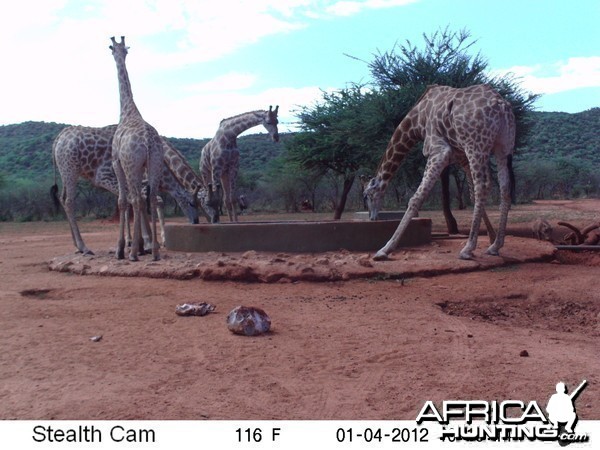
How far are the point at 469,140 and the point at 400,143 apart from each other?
1.82 metres

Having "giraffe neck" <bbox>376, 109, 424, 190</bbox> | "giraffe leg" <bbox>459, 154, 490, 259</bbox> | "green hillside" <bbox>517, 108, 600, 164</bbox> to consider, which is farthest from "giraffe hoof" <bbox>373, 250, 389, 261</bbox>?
"green hillside" <bbox>517, 108, 600, 164</bbox>

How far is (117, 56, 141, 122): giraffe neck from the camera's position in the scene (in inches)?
389

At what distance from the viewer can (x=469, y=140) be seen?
8.76 meters

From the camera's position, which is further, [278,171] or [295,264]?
[278,171]

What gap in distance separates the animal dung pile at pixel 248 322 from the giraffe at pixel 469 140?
12.6 ft

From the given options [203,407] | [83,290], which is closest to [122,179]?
[83,290]

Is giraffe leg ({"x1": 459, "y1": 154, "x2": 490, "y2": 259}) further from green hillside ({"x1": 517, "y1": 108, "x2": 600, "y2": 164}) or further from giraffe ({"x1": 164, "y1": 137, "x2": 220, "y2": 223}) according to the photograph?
green hillside ({"x1": 517, "y1": 108, "x2": 600, "y2": 164})

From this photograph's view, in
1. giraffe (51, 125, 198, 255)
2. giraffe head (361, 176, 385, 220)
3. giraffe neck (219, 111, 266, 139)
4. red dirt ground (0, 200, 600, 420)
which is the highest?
giraffe neck (219, 111, 266, 139)

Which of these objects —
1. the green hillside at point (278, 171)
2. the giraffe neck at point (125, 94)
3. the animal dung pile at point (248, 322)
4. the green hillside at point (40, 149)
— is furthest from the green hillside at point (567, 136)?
the animal dung pile at point (248, 322)

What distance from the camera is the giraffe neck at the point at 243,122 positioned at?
40.2 feet

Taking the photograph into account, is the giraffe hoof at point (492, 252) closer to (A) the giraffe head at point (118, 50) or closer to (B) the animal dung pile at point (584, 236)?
(B) the animal dung pile at point (584, 236)

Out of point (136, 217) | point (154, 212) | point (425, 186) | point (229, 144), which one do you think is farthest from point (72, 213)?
point (425, 186)

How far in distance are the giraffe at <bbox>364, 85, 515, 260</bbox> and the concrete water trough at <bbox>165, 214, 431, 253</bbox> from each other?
0.82 meters

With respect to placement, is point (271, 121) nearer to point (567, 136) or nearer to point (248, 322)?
point (248, 322)
